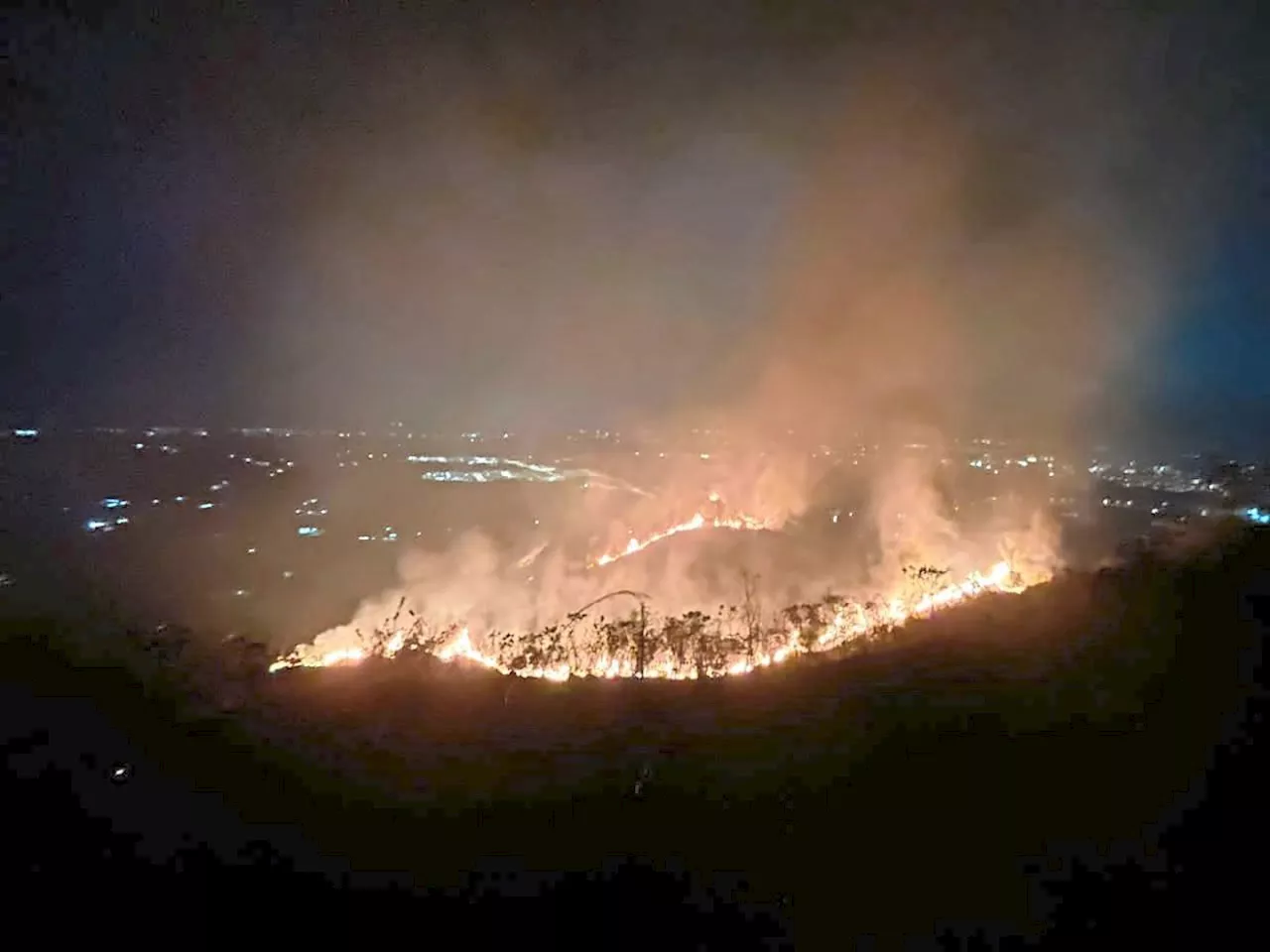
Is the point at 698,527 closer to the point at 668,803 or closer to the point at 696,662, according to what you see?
the point at 696,662

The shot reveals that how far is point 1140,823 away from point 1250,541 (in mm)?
25124

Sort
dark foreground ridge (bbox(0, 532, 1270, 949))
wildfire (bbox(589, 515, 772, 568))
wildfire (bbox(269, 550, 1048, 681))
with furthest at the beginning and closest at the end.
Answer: wildfire (bbox(589, 515, 772, 568)) < wildfire (bbox(269, 550, 1048, 681)) < dark foreground ridge (bbox(0, 532, 1270, 949))

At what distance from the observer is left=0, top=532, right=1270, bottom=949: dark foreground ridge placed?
27.7ft

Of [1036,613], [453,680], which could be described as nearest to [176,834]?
[453,680]

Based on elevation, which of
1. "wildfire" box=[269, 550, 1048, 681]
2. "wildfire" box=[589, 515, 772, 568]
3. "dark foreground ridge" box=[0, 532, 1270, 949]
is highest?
"wildfire" box=[589, 515, 772, 568]

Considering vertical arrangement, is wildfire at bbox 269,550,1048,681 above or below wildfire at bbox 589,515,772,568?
below

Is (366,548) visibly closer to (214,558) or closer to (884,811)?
(214,558)

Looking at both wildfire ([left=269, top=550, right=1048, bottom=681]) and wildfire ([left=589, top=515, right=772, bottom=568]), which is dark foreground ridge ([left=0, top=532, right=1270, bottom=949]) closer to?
wildfire ([left=269, top=550, right=1048, bottom=681])

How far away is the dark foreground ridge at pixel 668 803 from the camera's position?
27.7ft

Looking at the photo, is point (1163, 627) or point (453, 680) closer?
point (453, 680)

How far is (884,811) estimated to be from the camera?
10297 millimetres

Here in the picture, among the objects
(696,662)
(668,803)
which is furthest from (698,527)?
(668,803)

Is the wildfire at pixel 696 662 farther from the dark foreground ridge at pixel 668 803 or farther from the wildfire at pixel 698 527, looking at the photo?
the wildfire at pixel 698 527

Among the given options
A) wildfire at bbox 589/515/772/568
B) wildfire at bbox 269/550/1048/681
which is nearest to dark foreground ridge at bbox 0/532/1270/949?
wildfire at bbox 269/550/1048/681
